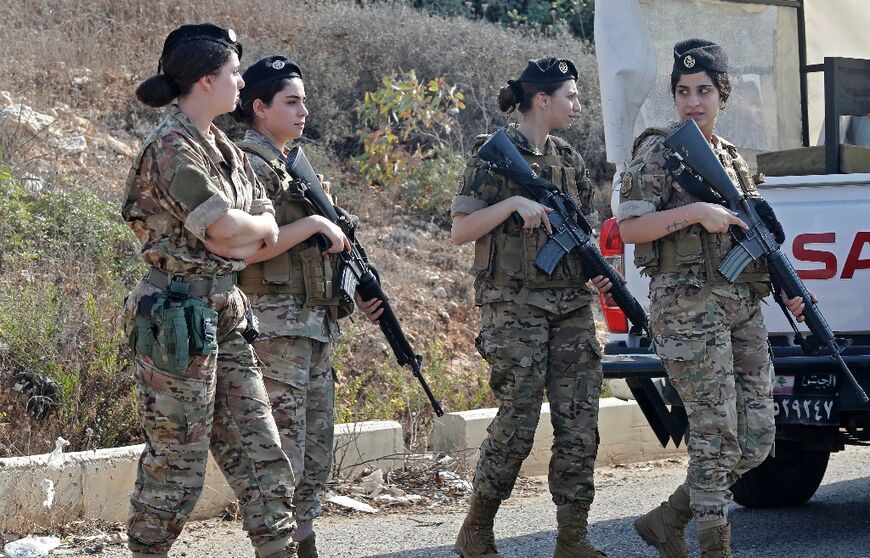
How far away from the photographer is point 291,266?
15.6ft

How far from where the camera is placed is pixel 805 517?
625 cm

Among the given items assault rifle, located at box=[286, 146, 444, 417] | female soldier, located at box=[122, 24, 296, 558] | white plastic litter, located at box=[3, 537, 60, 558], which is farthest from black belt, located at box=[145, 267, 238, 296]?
white plastic litter, located at box=[3, 537, 60, 558]

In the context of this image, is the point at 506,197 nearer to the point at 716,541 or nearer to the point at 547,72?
the point at 547,72

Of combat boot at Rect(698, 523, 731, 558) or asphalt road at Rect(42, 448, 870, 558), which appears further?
asphalt road at Rect(42, 448, 870, 558)

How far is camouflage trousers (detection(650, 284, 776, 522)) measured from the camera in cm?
467

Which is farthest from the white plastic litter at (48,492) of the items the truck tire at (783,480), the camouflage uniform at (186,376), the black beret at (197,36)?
the truck tire at (783,480)

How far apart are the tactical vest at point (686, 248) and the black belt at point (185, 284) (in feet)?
5.60

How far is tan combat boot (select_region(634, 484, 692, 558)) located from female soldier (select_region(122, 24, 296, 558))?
171cm

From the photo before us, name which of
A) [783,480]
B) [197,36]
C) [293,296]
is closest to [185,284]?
[197,36]

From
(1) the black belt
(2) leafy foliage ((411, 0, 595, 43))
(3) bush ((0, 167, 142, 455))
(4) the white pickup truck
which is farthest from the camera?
(2) leafy foliage ((411, 0, 595, 43))

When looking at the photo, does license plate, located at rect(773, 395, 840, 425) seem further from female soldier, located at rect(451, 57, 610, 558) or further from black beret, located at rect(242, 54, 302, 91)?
black beret, located at rect(242, 54, 302, 91)

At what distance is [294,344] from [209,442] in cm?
77

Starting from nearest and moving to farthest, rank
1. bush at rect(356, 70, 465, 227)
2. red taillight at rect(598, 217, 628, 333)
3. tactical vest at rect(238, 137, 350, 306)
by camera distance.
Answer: tactical vest at rect(238, 137, 350, 306) → red taillight at rect(598, 217, 628, 333) → bush at rect(356, 70, 465, 227)

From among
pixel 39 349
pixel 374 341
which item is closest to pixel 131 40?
pixel 374 341
